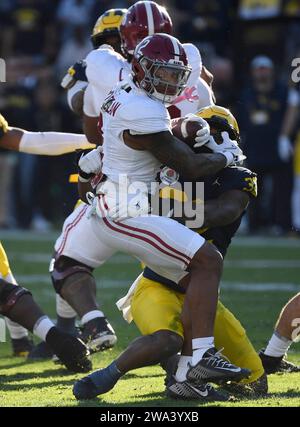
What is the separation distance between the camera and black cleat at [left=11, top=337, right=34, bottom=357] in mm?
6418

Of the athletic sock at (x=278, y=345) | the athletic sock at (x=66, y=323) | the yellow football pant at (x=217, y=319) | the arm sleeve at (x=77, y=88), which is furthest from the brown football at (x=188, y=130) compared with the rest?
the athletic sock at (x=66, y=323)

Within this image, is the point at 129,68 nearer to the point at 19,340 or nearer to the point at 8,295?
the point at 8,295

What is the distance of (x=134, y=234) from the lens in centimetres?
490

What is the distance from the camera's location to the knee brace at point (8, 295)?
5684 millimetres

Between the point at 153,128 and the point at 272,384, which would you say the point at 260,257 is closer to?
the point at 272,384

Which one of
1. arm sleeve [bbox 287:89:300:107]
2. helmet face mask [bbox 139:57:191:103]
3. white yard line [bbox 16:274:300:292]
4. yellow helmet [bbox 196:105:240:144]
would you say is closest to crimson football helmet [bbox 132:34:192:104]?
helmet face mask [bbox 139:57:191:103]

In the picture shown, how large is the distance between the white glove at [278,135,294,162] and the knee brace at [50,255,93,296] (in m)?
6.50

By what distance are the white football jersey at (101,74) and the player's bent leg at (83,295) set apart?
862 millimetres

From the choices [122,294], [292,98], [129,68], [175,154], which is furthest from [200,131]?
[292,98]

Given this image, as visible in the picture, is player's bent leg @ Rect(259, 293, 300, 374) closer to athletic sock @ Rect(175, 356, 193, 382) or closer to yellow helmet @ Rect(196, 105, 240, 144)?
athletic sock @ Rect(175, 356, 193, 382)

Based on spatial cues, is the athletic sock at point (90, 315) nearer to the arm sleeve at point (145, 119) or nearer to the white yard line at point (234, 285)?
the arm sleeve at point (145, 119)

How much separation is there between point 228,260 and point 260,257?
34 cm

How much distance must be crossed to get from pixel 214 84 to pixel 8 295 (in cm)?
753
